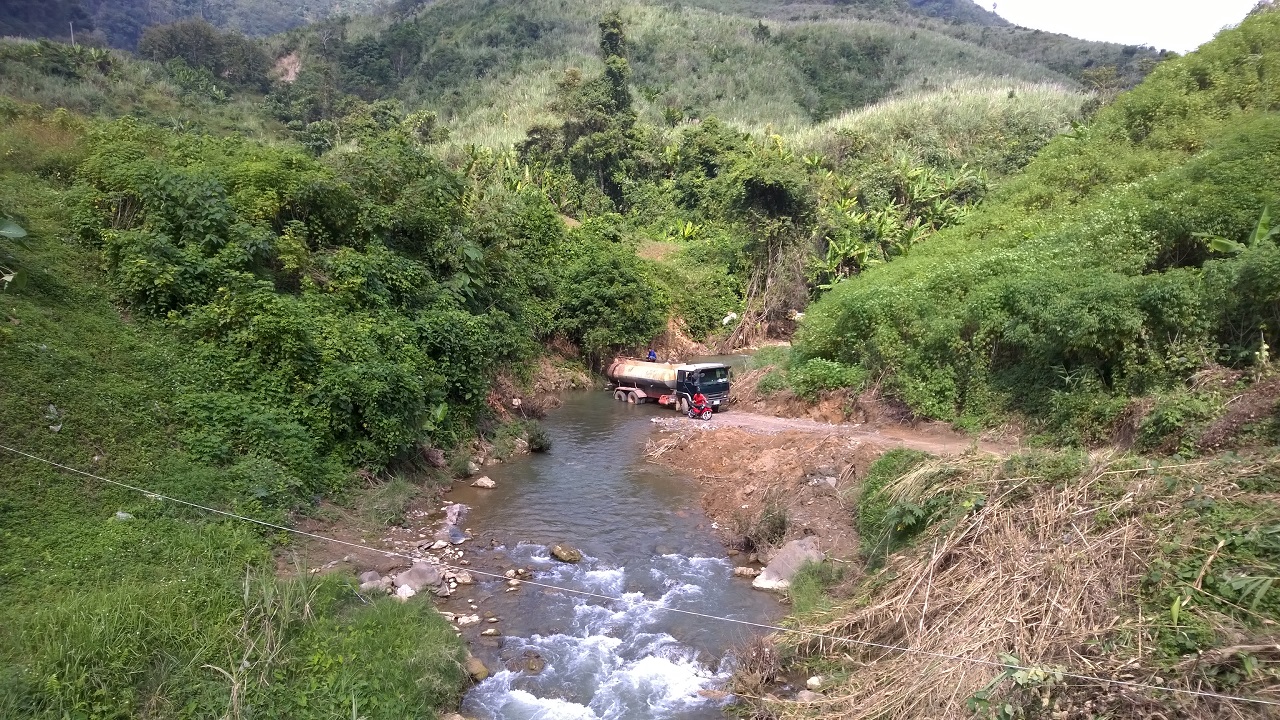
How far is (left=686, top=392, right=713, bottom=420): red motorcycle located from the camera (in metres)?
21.8

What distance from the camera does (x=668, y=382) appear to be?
24906 millimetres

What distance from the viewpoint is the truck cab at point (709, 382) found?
22.5 m

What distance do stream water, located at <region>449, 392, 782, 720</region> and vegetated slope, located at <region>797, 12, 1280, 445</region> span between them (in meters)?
6.85

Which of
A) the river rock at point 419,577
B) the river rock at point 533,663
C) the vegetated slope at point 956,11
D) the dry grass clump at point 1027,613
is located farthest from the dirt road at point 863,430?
the vegetated slope at point 956,11

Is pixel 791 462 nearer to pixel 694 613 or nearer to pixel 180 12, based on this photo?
pixel 694 613

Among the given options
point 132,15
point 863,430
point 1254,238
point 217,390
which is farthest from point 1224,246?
point 132,15

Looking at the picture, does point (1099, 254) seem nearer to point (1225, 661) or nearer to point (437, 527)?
point (1225, 661)

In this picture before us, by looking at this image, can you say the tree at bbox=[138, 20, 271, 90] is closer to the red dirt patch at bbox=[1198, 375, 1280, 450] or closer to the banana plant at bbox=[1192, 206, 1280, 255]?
the banana plant at bbox=[1192, 206, 1280, 255]

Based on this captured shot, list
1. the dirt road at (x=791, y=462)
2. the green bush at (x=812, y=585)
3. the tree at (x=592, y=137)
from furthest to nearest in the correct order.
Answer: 1. the tree at (x=592, y=137)
2. the dirt road at (x=791, y=462)
3. the green bush at (x=812, y=585)

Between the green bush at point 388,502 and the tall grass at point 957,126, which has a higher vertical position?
the tall grass at point 957,126

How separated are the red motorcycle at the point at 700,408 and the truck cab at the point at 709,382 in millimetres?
240

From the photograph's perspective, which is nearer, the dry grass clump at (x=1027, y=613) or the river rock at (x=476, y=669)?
the dry grass clump at (x=1027, y=613)

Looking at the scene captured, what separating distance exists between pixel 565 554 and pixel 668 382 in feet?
41.5

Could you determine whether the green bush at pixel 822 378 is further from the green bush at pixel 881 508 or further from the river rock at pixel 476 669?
the river rock at pixel 476 669
